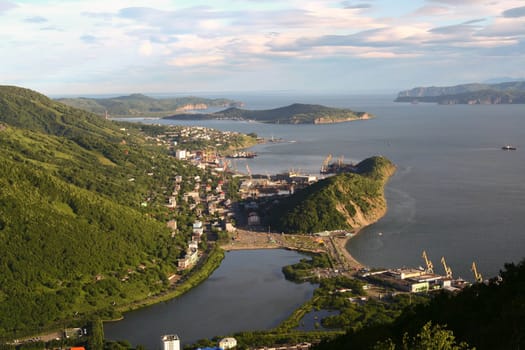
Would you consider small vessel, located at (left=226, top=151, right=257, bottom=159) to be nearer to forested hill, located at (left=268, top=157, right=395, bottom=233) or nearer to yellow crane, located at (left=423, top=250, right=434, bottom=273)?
forested hill, located at (left=268, top=157, right=395, bottom=233)

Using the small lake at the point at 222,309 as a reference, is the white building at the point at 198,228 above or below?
above

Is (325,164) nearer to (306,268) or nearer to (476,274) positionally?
(306,268)

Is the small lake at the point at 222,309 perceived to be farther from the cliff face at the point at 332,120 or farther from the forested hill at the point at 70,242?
the cliff face at the point at 332,120

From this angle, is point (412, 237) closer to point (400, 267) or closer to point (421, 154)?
point (400, 267)

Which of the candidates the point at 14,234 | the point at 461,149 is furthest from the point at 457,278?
the point at 461,149

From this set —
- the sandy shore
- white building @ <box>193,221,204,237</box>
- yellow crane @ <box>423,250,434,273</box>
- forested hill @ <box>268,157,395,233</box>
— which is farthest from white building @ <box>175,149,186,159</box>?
yellow crane @ <box>423,250,434,273</box>

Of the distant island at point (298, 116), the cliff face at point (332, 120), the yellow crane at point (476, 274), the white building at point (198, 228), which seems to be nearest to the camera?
the yellow crane at point (476, 274)

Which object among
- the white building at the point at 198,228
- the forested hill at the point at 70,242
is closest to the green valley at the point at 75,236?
the forested hill at the point at 70,242
